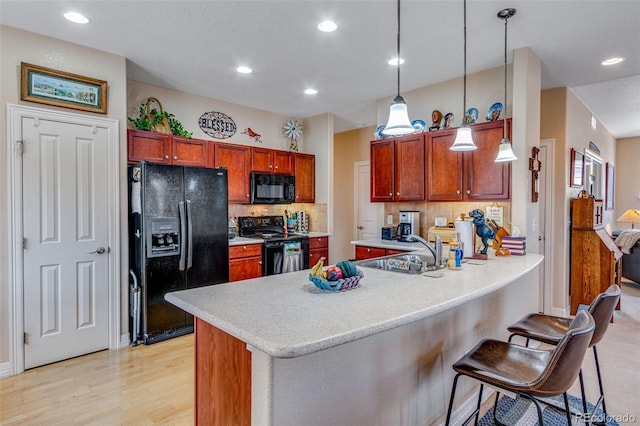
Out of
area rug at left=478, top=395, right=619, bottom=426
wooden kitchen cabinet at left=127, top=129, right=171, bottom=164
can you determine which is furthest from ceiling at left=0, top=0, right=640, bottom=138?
area rug at left=478, top=395, right=619, bottom=426

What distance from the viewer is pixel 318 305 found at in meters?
1.47

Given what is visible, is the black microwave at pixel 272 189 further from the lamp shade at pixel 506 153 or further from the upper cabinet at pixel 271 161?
the lamp shade at pixel 506 153

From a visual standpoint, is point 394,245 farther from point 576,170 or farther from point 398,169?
point 576,170

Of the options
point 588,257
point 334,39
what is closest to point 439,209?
point 588,257

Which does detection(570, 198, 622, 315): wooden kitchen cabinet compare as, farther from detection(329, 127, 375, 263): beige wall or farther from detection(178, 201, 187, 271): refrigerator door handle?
detection(178, 201, 187, 271): refrigerator door handle

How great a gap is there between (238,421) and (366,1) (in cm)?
262

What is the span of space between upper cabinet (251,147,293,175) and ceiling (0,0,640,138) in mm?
896

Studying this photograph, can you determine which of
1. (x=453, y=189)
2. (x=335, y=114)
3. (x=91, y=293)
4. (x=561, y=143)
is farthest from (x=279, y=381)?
(x=335, y=114)

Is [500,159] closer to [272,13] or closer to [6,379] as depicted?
[272,13]

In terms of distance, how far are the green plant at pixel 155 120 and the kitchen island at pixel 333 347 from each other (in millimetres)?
2940

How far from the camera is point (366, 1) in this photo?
2453 mm

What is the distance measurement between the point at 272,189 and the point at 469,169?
263 cm

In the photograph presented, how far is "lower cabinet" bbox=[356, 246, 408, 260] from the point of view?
4.05m

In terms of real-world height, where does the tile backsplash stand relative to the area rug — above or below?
above
